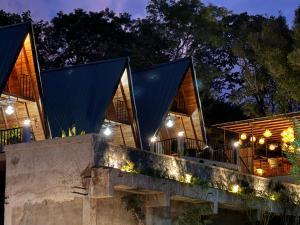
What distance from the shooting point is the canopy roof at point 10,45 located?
2648cm

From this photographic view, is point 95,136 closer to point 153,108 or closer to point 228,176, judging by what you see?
point 228,176

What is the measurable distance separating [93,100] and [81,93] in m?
0.91

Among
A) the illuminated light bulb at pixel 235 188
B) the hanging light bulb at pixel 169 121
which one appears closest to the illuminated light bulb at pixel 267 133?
the hanging light bulb at pixel 169 121

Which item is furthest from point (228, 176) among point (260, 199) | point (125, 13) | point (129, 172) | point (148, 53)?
point (125, 13)

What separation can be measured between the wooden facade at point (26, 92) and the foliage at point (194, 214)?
8120 mm

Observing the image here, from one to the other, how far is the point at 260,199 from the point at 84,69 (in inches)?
408

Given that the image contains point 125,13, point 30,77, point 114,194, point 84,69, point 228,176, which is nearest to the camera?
point 114,194

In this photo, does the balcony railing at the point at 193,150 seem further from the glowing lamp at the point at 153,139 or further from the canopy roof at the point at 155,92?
the canopy roof at the point at 155,92

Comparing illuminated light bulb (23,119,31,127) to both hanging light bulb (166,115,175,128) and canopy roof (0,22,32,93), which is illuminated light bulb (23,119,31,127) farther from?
hanging light bulb (166,115,175,128)

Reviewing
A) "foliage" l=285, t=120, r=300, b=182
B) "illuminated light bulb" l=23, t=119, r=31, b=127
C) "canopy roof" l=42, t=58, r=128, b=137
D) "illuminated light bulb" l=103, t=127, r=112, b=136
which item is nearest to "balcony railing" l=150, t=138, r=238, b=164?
"illuminated light bulb" l=103, t=127, r=112, b=136

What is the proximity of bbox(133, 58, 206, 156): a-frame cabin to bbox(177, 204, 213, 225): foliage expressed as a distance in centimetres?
948

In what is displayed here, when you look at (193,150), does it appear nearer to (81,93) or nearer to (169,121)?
(169,121)

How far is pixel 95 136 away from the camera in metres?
18.6

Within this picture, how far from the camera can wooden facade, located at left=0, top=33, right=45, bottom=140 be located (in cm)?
2783
